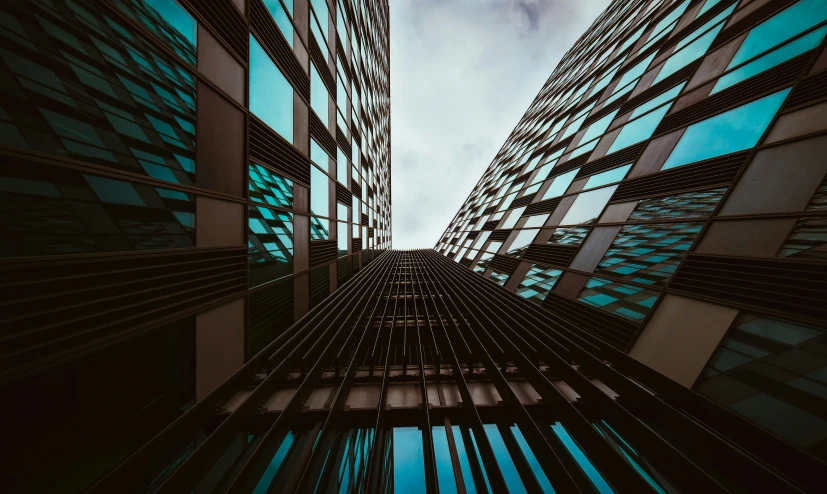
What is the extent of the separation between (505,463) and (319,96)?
31.7 ft

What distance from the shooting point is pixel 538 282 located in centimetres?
793

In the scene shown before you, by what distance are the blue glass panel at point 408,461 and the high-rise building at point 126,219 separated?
109 inches

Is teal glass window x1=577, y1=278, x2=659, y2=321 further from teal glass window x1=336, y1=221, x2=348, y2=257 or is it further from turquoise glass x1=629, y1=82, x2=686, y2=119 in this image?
teal glass window x1=336, y1=221, x2=348, y2=257

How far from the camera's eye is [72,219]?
244 centimetres

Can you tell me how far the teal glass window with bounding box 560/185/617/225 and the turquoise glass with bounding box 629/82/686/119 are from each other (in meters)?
2.98

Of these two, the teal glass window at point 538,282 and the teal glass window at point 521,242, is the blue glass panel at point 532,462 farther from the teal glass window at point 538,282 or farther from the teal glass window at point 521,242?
the teal glass window at point 521,242

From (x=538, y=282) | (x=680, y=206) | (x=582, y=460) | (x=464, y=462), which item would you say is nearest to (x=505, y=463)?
(x=464, y=462)

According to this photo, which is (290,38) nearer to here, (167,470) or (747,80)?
(167,470)

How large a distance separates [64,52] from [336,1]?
10.6 m

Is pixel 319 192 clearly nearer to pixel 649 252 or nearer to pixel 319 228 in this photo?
pixel 319 228

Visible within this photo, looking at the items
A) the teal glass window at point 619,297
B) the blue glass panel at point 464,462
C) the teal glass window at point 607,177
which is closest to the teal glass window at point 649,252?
the teal glass window at point 619,297

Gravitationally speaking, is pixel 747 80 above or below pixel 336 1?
below

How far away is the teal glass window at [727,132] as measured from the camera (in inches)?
196

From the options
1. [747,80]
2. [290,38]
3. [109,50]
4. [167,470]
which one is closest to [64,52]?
[109,50]
